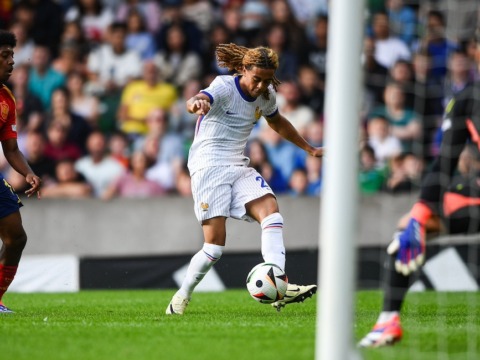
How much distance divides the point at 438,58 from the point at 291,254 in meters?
3.31

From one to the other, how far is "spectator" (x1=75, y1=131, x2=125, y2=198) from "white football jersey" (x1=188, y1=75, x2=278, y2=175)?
563 centimetres

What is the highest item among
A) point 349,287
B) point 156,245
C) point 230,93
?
point 230,93

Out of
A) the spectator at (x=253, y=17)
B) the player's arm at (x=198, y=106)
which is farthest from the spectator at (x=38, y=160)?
the player's arm at (x=198, y=106)

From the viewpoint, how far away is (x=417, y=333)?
655 cm

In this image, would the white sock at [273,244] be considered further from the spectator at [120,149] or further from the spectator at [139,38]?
the spectator at [139,38]

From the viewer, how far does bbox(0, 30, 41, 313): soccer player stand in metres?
8.06

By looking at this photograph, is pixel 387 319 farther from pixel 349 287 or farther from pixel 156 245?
pixel 156 245

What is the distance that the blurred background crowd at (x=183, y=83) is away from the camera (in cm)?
1317

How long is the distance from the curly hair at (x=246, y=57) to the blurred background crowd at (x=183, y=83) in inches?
183

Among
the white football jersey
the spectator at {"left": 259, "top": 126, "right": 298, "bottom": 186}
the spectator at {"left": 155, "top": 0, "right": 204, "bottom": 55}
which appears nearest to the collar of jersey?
the white football jersey

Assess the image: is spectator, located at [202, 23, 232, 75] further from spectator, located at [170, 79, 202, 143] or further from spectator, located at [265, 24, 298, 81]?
spectator, located at [265, 24, 298, 81]

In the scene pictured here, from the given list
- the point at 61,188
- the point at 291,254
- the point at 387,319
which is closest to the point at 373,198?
the point at 291,254

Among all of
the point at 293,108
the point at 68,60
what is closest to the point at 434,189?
the point at 293,108

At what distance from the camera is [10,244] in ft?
26.8
